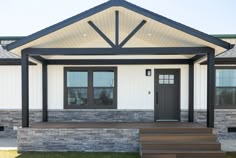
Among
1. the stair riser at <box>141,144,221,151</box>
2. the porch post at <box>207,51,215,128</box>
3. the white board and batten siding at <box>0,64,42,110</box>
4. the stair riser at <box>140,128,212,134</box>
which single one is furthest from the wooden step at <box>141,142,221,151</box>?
the white board and batten siding at <box>0,64,42,110</box>

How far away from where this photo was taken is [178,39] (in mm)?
7234

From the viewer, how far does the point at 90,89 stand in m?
9.09

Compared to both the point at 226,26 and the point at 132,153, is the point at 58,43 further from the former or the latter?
the point at 226,26

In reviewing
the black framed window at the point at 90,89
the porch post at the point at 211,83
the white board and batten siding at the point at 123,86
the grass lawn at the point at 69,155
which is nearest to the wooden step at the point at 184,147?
the grass lawn at the point at 69,155

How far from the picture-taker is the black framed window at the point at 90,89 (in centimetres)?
906

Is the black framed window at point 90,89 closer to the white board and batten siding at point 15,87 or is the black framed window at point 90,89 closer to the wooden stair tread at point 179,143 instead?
the white board and batten siding at point 15,87

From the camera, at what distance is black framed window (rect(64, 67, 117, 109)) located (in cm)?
906

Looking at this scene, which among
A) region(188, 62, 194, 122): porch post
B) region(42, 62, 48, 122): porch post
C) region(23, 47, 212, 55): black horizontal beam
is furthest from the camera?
region(42, 62, 48, 122): porch post

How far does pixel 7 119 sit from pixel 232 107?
9.21 metres

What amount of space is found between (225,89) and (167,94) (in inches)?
92.1

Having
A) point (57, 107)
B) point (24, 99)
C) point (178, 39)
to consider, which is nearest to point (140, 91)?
point (178, 39)

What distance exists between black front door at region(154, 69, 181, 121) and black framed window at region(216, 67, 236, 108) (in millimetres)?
1600

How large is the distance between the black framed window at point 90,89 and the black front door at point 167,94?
179 centimetres

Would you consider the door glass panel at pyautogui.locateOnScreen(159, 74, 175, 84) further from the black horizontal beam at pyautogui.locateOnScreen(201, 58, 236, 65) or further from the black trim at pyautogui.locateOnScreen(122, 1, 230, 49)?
the black trim at pyautogui.locateOnScreen(122, 1, 230, 49)
